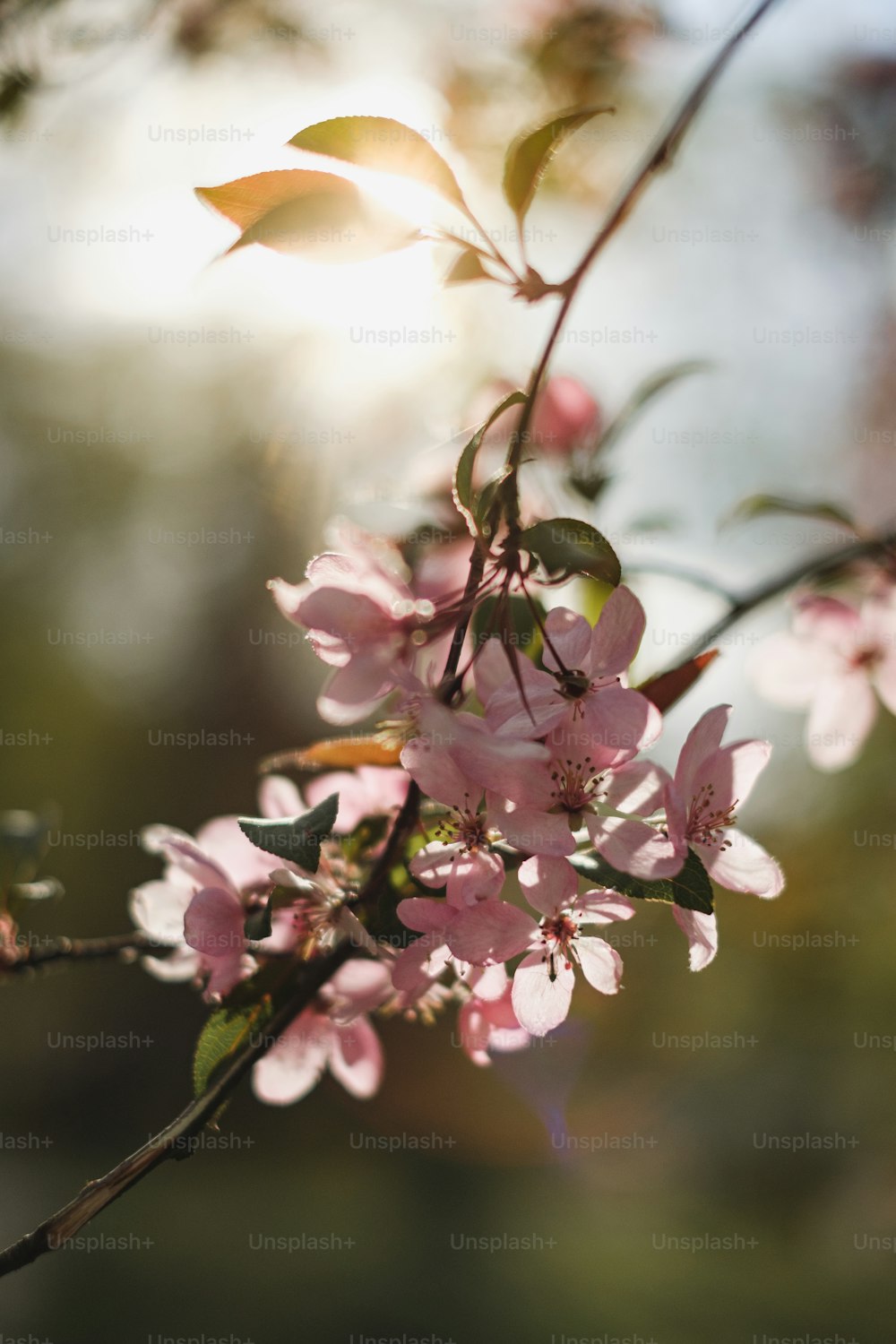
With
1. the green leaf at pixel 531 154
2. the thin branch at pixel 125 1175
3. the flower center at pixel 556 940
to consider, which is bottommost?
the thin branch at pixel 125 1175

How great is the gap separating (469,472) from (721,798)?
0.94 feet

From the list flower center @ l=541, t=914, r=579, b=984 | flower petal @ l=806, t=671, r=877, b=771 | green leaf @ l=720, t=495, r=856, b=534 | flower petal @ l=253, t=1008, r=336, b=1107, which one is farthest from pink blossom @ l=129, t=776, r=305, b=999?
flower petal @ l=806, t=671, r=877, b=771

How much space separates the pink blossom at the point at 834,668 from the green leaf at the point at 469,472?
2.65ft

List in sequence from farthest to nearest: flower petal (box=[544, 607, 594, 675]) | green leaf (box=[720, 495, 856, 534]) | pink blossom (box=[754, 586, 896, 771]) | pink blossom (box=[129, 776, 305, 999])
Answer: pink blossom (box=[754, 586, 896, 771]) < green leaf (box=[720, 495, 856, 534]) < pink blossom (box=[129, 776, 305, 999]) < flower petal (box=[544, 607, 594, 675])

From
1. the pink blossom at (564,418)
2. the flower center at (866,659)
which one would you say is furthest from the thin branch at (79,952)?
the flower center at (866,659)

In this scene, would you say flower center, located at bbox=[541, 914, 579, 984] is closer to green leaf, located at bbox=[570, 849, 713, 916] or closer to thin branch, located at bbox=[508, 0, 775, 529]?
green leaf, located at bbox=[570, 849, 713, 916]

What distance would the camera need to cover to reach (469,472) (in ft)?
1.97

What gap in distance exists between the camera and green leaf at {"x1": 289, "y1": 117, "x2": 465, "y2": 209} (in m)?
0.63

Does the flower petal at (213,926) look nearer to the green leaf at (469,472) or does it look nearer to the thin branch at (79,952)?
the thin branch at (79,952)

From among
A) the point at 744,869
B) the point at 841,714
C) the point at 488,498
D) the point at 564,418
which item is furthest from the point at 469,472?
the point at 841,714

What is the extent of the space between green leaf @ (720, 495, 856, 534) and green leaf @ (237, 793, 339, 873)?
29.3 inches

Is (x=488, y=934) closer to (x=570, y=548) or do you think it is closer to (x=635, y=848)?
(x=635, y=848)

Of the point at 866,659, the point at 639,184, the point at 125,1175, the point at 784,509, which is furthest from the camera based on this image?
the point at 866,659

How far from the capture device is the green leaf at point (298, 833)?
1.88 feet
